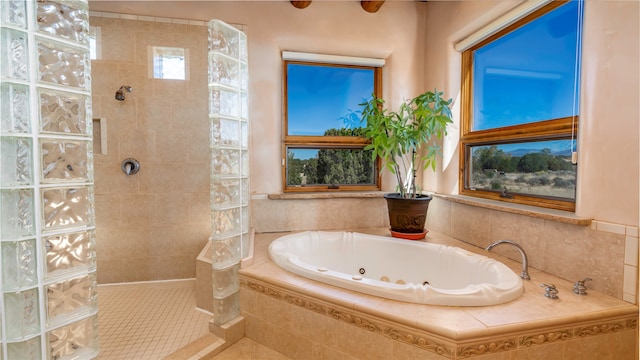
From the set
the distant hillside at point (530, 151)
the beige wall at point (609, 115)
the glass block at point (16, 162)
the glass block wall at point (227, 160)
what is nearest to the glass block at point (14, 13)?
the glass block at point (16, 162)

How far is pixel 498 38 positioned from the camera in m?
2.13

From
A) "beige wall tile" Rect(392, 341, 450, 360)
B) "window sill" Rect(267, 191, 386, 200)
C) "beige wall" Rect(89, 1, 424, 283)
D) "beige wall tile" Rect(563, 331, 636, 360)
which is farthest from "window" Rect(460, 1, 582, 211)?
"beige wall tile" Rect(392, 341, 450, 360)

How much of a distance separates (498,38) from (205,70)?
2.33 meters

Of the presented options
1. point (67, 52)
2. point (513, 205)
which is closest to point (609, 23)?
point (513, 205)

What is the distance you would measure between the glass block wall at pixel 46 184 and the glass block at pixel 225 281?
664 mm

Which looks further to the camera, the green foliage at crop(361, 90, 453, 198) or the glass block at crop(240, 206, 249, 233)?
the green foliage at crop(361, 90, 453, 198)

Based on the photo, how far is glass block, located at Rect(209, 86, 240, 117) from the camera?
1.64 meters

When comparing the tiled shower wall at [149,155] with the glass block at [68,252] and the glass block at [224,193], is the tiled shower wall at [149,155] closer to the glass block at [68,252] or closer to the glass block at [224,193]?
the glass block at [224,193]

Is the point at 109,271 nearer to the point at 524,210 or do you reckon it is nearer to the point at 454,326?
the point at 454,326

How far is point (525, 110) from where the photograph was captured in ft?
6.25

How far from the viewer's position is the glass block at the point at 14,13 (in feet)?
2.84

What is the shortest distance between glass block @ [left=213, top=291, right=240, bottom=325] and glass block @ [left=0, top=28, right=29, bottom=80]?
136cm

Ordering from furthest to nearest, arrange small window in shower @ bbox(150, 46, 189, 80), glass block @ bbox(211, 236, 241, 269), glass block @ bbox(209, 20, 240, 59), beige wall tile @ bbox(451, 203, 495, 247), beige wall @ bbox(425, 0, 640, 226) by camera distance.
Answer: small window in shower @ bbox(150, 46, 189, 80) < beige wall tile @ bbox(451, 203, 495, 247) < glass block @ bbox(211, 236, 241, 269) < glass block @ bbox(209, 20, 240, 59) < beige wall @ bbox(425, 0, 640, 226)

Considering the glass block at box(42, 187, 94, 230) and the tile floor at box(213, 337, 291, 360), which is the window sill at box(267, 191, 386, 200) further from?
the glass block at box(42, 187, 94, 230)
